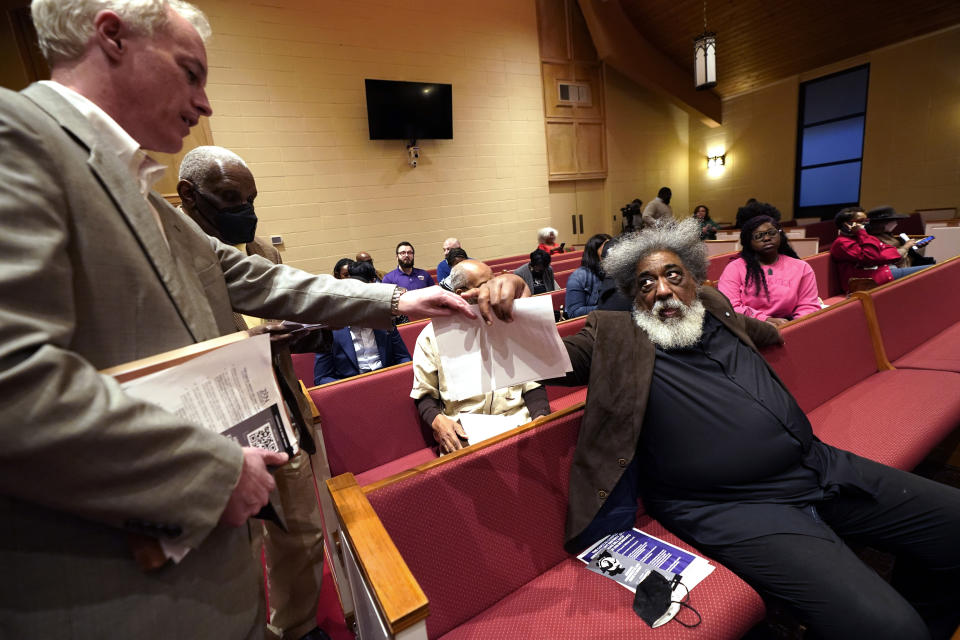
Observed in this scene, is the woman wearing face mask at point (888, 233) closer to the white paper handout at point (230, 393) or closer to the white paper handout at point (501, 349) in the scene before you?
the white paper handout at point (501, 349)

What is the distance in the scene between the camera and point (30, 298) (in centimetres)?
50

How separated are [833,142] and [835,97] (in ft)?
2.69

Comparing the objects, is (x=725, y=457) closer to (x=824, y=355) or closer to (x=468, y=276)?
(x=468, y=276)

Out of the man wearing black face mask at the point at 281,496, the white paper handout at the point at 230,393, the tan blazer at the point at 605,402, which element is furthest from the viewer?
the man wearing black face mask at the point at 281,496

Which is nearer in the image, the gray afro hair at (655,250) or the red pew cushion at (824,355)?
the gray afro hair at (655,250)

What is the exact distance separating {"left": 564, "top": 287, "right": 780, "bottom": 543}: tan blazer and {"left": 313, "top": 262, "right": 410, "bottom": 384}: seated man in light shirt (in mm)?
1314

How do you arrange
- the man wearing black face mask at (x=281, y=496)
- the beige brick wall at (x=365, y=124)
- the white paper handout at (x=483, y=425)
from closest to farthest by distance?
the man wearing black face mask at (x=281, y=496)
the white paper handout at (x=483, y=425)
the beige brick wall at (x=365, y=124)

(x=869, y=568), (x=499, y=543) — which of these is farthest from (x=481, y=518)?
(x=869, y=568)

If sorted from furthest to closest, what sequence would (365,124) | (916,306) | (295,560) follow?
1. (365,124)
2. (916,306)
3. (295,560)

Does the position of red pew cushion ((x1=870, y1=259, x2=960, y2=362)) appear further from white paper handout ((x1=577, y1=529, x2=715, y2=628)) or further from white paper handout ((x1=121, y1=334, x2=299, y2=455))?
white paper handout ((x1=121, y1=334, x2=299, y2=455))


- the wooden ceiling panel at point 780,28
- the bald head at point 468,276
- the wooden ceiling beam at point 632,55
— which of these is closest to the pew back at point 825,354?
the bald head at point 468,276

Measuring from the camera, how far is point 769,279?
2918mm

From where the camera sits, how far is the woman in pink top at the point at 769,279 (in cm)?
284

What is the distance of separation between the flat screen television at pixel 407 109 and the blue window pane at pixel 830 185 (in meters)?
7.63
